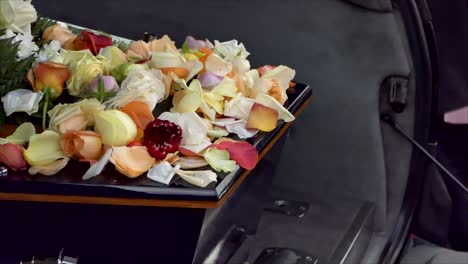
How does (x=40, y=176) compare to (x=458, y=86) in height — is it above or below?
above

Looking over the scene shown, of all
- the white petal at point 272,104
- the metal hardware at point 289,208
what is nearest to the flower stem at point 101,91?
the white petal at point 272,104

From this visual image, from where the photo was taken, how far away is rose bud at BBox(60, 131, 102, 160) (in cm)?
82

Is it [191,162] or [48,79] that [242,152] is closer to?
[191,162]

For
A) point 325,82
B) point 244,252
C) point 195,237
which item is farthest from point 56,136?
point 325,82

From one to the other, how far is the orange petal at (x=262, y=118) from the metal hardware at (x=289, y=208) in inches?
14.1

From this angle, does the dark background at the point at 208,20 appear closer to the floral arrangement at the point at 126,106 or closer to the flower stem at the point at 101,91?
the floral arrangement at the point at 126,106

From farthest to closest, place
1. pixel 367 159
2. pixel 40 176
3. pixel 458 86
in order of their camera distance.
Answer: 1. pixel 458 86
2. pixel 367 159
3. pixel 40 176

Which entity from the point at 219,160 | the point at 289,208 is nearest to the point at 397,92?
the point at 289,208

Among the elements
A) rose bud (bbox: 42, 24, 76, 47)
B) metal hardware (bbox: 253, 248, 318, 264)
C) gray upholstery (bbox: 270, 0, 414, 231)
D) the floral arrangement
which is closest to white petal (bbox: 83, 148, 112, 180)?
the floral arrangement

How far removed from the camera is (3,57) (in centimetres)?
88

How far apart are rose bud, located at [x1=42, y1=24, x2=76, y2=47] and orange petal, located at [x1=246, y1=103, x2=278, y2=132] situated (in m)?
0.30

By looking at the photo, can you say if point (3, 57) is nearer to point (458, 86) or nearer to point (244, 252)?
point (244, 252)

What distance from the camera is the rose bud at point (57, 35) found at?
107cm

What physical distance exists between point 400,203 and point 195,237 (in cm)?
72
